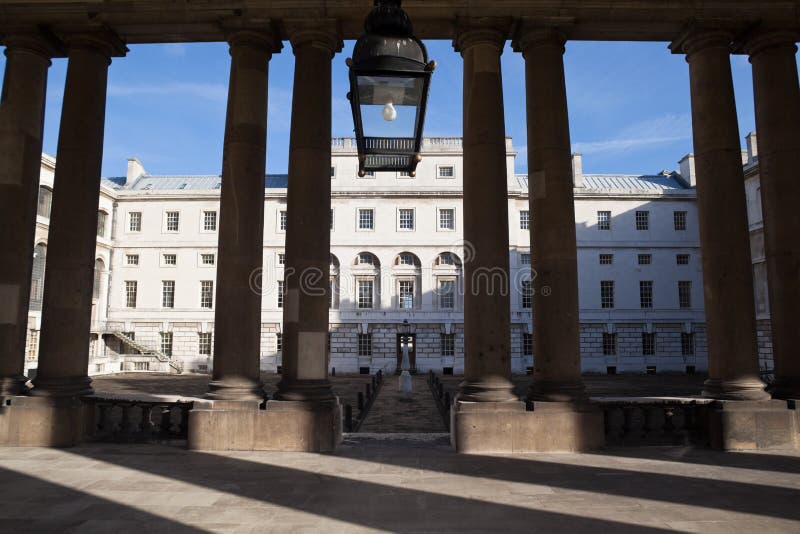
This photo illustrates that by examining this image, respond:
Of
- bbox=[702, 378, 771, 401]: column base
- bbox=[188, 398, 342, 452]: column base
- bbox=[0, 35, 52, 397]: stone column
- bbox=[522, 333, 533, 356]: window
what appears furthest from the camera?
bbox=[522, 333, 533, 356]: window

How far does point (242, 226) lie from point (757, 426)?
876cm

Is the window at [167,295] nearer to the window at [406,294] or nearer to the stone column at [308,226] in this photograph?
the window at [406,294]

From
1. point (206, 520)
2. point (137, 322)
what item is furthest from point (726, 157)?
point (137, 322)

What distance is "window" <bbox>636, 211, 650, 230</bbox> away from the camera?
43594 mm

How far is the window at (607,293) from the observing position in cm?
4288

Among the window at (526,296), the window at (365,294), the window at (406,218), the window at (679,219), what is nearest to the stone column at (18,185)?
the window at (365,294)

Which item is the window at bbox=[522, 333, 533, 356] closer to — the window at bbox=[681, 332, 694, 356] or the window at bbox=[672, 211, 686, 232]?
the window at bbox=[681, 332, 694, 356]

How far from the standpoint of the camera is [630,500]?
584 cm

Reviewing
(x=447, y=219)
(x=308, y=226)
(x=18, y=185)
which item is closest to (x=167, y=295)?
(x=447, y=219)

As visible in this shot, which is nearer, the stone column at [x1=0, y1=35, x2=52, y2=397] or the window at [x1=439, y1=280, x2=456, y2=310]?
the stone column at [x1=0, y1=35, x2=52, y2=397]

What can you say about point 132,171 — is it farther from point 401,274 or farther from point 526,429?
point 526,429

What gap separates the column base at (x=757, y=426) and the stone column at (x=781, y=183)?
1.58ft

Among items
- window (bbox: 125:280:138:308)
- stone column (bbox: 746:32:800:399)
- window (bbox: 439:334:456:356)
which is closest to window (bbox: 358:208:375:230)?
window (bbox: 439:334:456:356)

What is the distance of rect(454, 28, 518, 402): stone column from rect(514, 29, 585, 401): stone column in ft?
1.66
